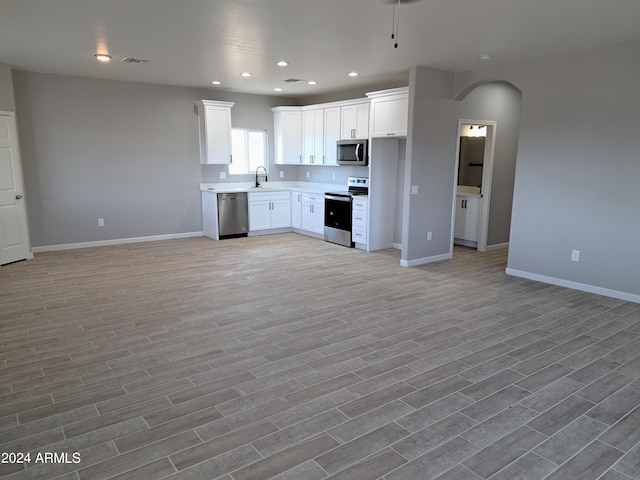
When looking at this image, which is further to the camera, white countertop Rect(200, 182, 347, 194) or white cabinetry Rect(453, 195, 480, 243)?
white countertop Rect(200, 182, 347, 194)

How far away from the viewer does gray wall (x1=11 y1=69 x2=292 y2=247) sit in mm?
6609

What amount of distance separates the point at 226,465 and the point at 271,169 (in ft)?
24.4

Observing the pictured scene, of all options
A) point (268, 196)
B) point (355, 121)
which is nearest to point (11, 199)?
point (268, 196)

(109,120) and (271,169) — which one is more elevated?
(109,120)

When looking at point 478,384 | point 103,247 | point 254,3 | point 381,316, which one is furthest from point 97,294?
point 478,384

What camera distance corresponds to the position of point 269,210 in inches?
329

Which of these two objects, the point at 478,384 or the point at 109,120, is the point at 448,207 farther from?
the point at 109,120

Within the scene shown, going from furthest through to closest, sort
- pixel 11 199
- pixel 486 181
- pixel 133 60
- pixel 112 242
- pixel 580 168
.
A: pixel 112 242 → pixel 486 181 → pixel 11 199 → pixel 133 60 → pixel 580 168

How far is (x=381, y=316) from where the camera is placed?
419cm

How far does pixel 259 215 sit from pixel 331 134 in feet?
6.75

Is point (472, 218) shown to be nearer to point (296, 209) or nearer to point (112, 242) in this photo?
point (296, 209)

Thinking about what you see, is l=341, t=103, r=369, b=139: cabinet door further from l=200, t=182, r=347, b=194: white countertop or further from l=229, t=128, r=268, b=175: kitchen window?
l=229, t=128, r=268, b=175: kitchen window

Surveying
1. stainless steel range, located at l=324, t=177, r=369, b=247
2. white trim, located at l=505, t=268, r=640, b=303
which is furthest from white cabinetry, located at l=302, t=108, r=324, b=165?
white trim, located at l=505, t=268, r=640, b=303

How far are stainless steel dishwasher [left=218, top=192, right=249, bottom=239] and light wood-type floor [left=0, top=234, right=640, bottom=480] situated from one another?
256 cm
